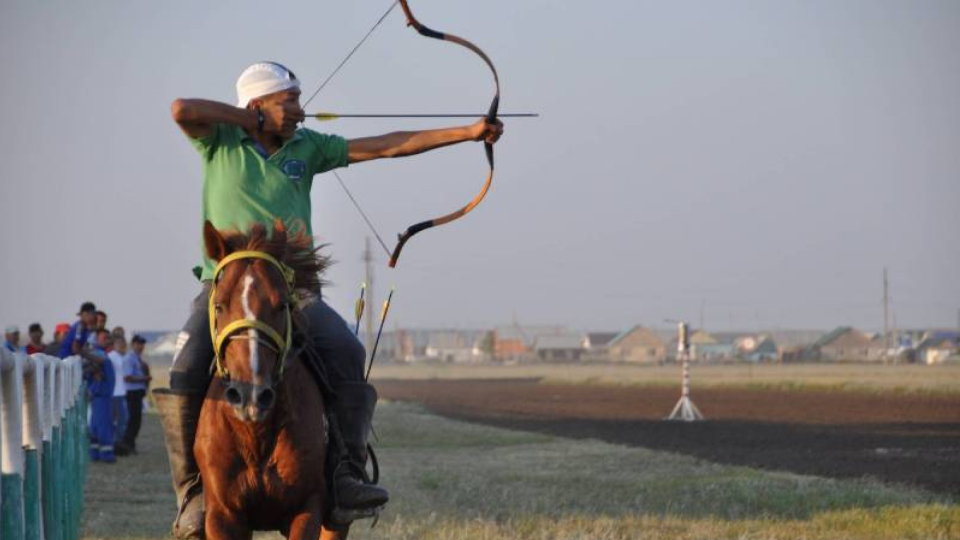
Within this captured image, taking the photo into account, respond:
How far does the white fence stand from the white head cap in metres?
1.66

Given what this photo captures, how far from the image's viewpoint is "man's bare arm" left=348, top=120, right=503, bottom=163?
8.38 m

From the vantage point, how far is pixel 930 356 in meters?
167

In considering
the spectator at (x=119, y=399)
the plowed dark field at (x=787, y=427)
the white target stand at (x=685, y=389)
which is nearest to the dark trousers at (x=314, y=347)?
the plowed dark field at (x=787, y=427)

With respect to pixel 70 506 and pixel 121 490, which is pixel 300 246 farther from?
pixel 121 490

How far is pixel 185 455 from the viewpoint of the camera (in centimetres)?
758

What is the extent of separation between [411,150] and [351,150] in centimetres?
32

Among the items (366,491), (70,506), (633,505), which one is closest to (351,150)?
(366,491)

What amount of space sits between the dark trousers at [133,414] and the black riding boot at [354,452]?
58.8ft

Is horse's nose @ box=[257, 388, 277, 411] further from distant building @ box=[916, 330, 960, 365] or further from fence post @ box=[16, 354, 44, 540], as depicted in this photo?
distant building @ box=[916, 330, 960, 365]

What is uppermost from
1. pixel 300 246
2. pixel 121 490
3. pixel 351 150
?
pixel 351 150

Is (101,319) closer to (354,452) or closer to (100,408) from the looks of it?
(100,408)

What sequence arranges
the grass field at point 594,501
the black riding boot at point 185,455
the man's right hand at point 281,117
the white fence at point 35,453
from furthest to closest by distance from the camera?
1. the grass field at point 594,501
2. the man's right hand at point 281,117
3. the black riding boot at point 185,455
4. the white fence at point 35,453

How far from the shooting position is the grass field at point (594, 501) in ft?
40.8

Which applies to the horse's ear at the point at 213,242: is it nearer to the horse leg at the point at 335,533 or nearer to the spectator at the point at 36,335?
the horse leg at the point at 335,533
